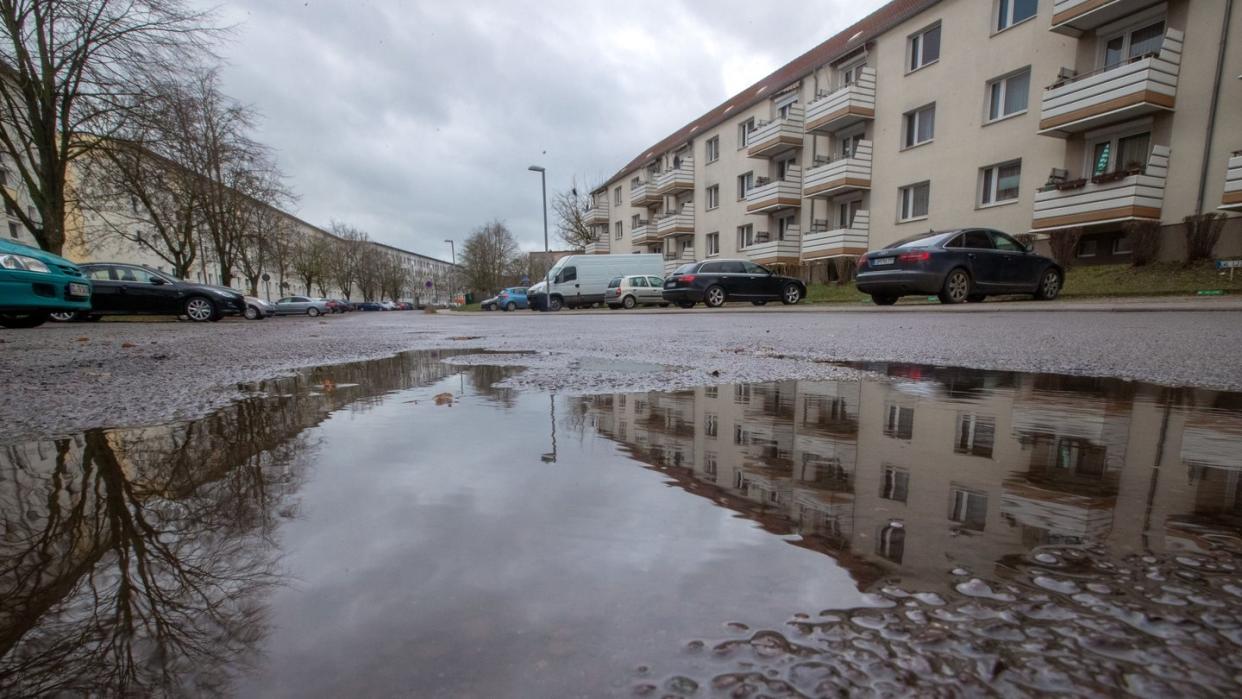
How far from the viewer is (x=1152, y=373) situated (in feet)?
10.4

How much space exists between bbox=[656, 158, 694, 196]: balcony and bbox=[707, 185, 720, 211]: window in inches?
69.3

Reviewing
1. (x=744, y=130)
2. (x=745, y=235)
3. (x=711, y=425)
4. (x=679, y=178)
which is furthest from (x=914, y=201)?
(x=711, y=425)

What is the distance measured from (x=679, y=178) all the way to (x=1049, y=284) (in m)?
24.6

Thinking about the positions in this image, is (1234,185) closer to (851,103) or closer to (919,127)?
(919,127)

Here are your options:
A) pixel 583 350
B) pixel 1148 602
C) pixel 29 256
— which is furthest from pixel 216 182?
pixel 1148 602

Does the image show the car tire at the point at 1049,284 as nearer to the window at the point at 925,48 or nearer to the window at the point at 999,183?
the window at the point at 999,183

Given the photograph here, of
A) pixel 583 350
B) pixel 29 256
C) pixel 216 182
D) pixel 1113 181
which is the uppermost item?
pixel 216 182

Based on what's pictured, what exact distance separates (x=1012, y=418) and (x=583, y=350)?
12.4ft

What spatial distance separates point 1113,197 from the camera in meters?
13.3

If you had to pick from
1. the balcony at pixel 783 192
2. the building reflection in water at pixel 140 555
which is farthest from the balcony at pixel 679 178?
the building reflection in water at pixel 140 555

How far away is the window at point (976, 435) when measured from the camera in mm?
1680

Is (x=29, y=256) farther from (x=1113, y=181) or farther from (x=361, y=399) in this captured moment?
(x=1113, y=181)

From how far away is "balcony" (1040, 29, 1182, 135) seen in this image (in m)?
12.9

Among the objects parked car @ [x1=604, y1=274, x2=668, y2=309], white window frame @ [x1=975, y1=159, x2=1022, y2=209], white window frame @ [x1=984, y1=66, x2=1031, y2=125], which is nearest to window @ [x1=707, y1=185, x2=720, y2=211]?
parked car @ [x1=604, y1=274, x2=668, y2=309]
